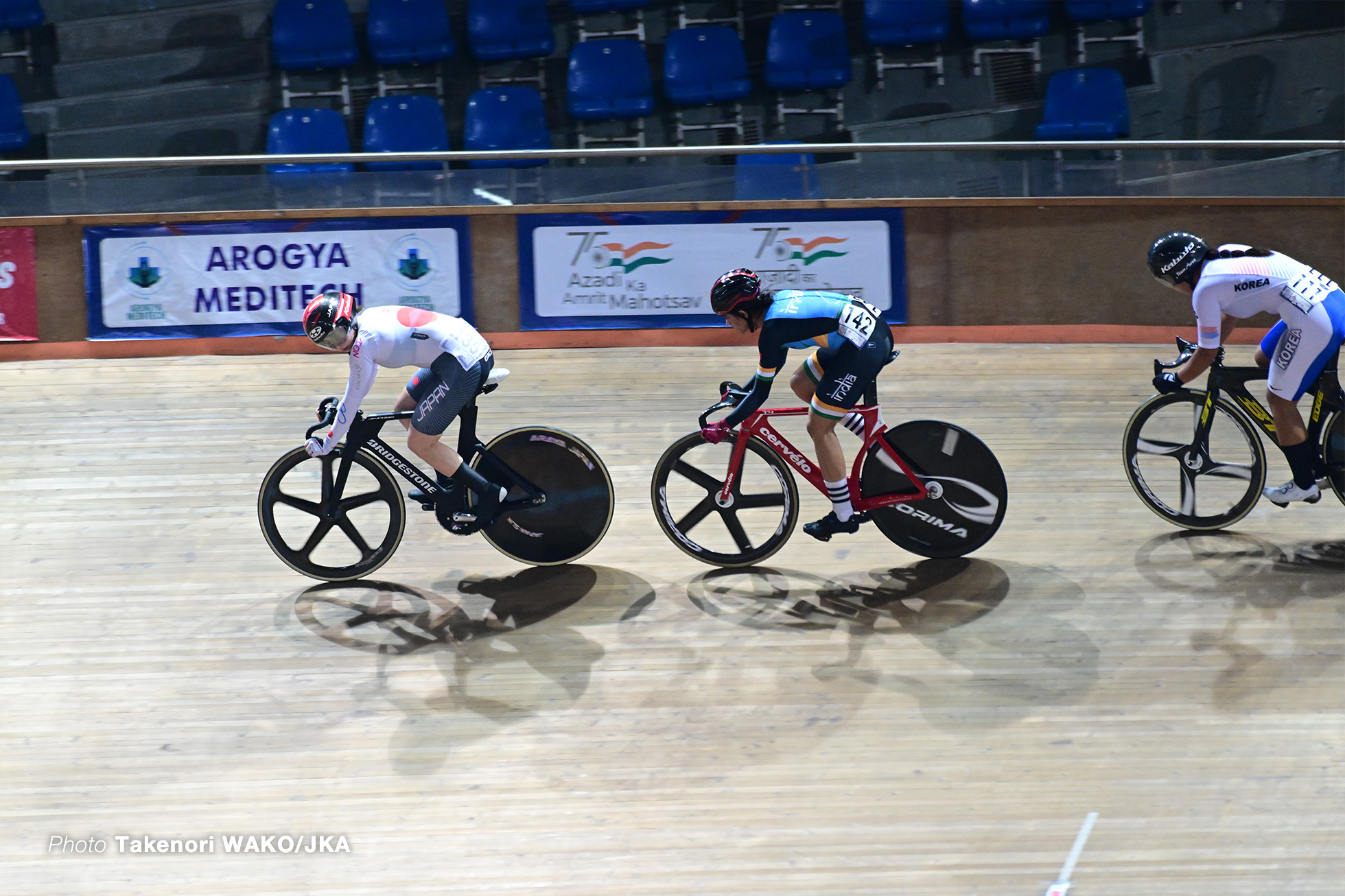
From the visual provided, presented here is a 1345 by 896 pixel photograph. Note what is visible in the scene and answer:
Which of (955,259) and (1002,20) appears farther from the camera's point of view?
(1002,20)

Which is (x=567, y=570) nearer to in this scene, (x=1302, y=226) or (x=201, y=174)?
(x=201, y=174)

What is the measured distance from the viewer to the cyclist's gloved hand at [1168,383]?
5367mm

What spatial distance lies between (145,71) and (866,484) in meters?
9.43

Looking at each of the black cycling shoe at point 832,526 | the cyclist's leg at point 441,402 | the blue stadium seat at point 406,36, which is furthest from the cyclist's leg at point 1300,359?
the blue stadium seat at point 406,36

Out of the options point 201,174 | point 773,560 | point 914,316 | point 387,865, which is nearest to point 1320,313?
point 773,560

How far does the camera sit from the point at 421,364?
5043 mm

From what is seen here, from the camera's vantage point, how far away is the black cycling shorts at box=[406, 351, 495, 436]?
16.3ft

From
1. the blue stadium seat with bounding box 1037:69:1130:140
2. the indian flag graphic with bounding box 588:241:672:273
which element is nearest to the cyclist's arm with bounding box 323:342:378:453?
the indian flag graphic with bounding box 588:241:672:273

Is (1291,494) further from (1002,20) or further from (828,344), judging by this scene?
(1002,20)

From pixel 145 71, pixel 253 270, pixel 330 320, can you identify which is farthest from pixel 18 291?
pixel 330 320

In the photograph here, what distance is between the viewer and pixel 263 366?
853 centimetres

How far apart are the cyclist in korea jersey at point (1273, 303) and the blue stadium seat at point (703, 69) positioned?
6.54 meters

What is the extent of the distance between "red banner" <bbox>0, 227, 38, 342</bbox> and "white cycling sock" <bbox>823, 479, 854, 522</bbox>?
21.6 ft

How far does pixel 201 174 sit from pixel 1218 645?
24.5 ft
